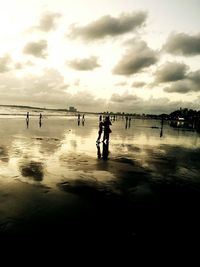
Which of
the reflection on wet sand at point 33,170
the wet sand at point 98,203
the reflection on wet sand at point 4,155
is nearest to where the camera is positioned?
the wet sand at point 98,203

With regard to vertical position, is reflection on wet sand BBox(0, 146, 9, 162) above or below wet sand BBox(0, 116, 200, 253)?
below

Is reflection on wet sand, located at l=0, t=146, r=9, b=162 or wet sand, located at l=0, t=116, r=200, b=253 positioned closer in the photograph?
wet sand, located at l=0, t=116, r=200, b=253

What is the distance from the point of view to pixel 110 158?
15.5 meters

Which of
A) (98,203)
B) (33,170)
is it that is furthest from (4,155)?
(98,203)

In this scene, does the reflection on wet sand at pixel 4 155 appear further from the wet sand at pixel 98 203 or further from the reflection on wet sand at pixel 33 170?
the reflection on wet sand at pixel 33 170

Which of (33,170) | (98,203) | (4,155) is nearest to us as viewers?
(98,203)

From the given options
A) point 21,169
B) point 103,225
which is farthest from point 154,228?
point 21,169

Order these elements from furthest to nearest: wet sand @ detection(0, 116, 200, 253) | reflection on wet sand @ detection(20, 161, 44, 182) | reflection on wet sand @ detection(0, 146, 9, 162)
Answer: reflection on wet sand @ detection(0, 146, 9, 162), reflection on wet sand @ detection(20, 161, 44, 182), wet sand @ detection(0, 116, 200, 253)

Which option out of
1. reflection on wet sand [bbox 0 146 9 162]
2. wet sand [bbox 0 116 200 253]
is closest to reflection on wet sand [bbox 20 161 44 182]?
wet sand [bbox 0 116 200 253]

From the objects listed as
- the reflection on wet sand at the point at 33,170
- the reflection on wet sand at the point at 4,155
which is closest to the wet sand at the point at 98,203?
the reflection on wet sand at the point at 33,170

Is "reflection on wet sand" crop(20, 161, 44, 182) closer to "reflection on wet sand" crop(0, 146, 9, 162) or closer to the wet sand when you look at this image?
the wet sand

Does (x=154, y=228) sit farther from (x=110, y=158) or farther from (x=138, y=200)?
(x=110, y=158)

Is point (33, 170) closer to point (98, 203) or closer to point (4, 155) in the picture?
point (4, 155)

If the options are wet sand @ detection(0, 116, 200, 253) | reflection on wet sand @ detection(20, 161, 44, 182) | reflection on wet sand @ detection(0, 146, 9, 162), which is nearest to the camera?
wet sand @ detection(0, 116, 200, 253)
